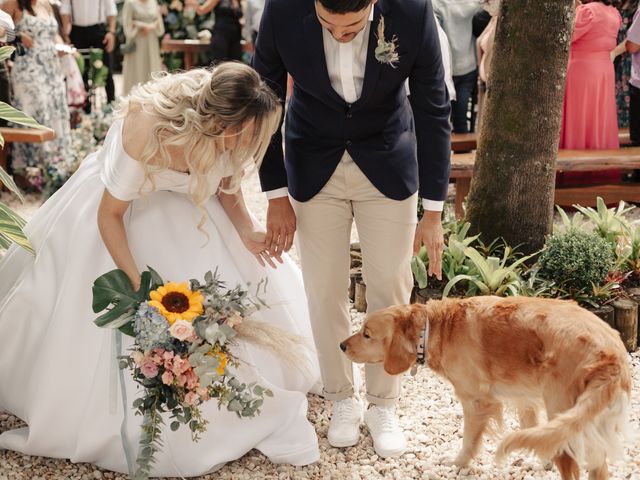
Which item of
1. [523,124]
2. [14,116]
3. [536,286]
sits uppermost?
[14,116]

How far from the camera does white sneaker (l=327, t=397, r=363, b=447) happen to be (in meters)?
3.59

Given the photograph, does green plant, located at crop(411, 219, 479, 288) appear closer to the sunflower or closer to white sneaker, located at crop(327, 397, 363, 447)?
white sneaker, located at crop(327, 397, 363, 447)

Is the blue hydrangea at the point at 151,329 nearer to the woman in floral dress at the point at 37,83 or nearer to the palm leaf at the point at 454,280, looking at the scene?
the palm leaf at the point at 454,280

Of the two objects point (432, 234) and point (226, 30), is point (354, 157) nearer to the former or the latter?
point (432, 234)

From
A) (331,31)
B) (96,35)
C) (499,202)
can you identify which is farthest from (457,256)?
(96,35)

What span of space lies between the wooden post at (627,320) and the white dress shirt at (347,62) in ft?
7.13

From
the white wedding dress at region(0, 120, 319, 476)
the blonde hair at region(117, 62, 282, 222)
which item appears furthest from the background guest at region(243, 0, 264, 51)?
the blonde hair at region(117, 62, 282, 222)

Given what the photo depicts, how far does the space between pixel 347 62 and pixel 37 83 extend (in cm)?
573

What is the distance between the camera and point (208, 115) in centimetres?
290

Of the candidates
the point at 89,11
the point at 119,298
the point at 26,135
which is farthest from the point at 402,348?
the point at 89,11

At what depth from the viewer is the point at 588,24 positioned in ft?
25.0

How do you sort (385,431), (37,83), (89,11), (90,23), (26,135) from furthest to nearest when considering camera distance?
(90,23)
(89,11)
(37,83)
(26,135)
(385,431)

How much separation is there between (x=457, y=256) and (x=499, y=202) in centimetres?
59

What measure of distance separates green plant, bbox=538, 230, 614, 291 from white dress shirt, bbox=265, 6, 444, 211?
1971 millimetres
